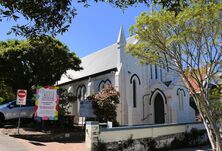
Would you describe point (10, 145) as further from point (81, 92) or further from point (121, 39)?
point (81, 92)

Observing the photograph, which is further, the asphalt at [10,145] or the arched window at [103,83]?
the arched window at [103,83]

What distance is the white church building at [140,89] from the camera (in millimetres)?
23891

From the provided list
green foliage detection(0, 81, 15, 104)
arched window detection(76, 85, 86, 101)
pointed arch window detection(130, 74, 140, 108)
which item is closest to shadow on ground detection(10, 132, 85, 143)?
pointed arch window detection(130, 74, 140, 108)

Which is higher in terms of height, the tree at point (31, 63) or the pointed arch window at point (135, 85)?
the tree at point (31, 63)

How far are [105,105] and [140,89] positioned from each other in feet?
19.6

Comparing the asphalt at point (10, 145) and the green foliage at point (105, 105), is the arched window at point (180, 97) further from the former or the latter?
the asphalt at point (10, 145)

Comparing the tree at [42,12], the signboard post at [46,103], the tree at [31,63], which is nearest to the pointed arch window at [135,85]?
the tree at [31,63]

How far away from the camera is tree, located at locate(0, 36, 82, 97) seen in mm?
21297

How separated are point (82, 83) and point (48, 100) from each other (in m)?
12.4

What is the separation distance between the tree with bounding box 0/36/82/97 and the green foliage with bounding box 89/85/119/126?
4423 millimetres

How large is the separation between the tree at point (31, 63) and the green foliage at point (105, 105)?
442 centimetres

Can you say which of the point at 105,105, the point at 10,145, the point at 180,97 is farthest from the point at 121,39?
the point at 10,145

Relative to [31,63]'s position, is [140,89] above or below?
below

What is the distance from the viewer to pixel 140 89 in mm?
25438
